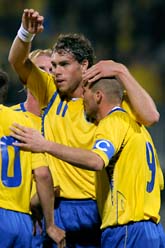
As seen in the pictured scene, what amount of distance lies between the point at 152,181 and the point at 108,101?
0.60 metres

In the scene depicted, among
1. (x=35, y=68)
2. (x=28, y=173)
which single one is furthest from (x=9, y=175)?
(x=35, y=68)

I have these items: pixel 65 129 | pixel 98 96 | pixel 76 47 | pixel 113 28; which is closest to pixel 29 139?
pixel 98 96

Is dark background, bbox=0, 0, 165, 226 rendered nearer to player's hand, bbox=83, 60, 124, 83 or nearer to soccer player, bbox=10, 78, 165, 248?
player's hand, bbox=83, 60, 124, 83

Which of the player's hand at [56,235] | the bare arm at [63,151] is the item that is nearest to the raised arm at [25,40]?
the bare arm at [63,151]

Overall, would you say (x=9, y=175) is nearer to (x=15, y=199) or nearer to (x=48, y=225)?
(x=15, y=199)

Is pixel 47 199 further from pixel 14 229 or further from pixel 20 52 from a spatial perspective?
pixel 20 52

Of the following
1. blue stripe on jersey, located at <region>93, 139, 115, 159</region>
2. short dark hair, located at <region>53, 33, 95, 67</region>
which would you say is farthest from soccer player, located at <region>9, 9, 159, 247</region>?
blue stripe on jersey, located at <region>93, 139, 115, 159</region>

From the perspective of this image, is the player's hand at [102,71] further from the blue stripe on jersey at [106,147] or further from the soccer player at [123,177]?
the blue stripe on jersey at [106,147]

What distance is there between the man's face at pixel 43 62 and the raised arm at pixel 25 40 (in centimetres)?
54

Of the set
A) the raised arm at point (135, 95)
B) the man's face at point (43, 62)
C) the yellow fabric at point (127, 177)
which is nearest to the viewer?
the yellow fabric at point (127, 177)

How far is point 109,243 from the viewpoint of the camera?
17.7 feet

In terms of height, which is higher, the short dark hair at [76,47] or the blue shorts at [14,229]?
the short dark hair at [76,47]

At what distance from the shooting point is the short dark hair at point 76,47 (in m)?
5.89

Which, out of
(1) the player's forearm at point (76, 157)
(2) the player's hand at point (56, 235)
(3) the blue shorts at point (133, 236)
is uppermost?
(1) the player's forearm at point (76, 157)
